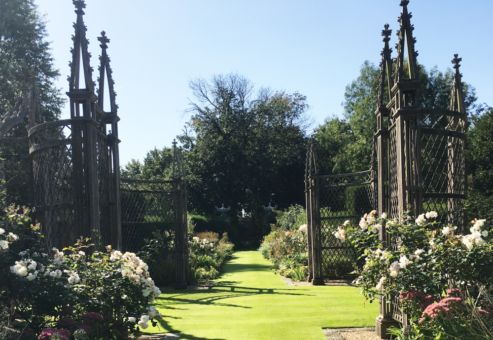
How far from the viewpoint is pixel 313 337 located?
513 centimetres

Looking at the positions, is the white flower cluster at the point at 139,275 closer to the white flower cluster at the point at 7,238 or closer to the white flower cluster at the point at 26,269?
the white flower cluster at the point at 26,269

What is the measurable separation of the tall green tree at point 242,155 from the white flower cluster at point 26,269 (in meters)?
25.2

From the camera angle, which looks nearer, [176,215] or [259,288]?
[259,288]

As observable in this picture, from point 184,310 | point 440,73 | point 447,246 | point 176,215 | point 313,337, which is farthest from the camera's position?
point 440,73

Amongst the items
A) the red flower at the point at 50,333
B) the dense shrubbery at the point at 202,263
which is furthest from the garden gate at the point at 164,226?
the red flower at the point at 50,333

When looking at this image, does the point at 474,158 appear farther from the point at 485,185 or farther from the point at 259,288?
the point at 259,288

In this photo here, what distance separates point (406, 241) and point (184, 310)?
14.0ft

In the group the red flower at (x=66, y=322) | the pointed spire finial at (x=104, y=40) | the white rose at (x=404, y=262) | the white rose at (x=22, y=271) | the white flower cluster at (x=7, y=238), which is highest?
the pointed spire finial at (x=104, y=40)

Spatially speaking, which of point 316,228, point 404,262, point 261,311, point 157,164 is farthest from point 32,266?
point 157,164

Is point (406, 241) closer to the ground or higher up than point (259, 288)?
higher up

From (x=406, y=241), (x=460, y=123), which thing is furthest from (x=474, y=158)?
(x=406, y=241)

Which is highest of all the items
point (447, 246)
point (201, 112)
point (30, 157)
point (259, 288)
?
point (201, 112)

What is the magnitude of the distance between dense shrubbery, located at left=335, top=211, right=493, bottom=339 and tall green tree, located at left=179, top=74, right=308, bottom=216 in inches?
988

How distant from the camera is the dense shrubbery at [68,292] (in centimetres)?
383
